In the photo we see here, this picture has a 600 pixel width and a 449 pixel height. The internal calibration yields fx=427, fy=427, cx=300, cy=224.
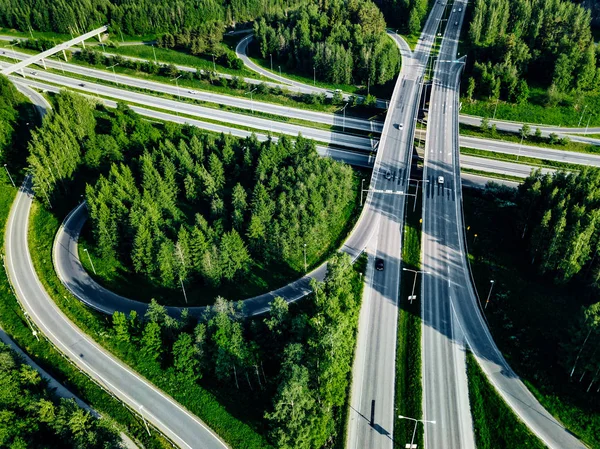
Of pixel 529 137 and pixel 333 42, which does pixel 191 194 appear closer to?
pixel 333 42

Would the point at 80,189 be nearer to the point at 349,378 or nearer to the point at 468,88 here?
the point at 349,378

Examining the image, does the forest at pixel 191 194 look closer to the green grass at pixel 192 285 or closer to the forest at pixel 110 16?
the green grass at pixel 192 285

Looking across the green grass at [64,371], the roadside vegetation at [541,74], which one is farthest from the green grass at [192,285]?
the roadside vegetation at [541,74]

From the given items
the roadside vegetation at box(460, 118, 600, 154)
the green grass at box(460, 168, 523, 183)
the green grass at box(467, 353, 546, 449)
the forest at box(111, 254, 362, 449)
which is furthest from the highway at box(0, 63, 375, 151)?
the green grass at box(467, 353, 546, 449)

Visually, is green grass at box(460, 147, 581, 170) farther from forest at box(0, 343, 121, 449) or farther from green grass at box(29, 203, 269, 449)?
forest at box(0, 343, 121, 449)

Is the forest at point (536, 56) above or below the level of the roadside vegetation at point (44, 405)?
above
